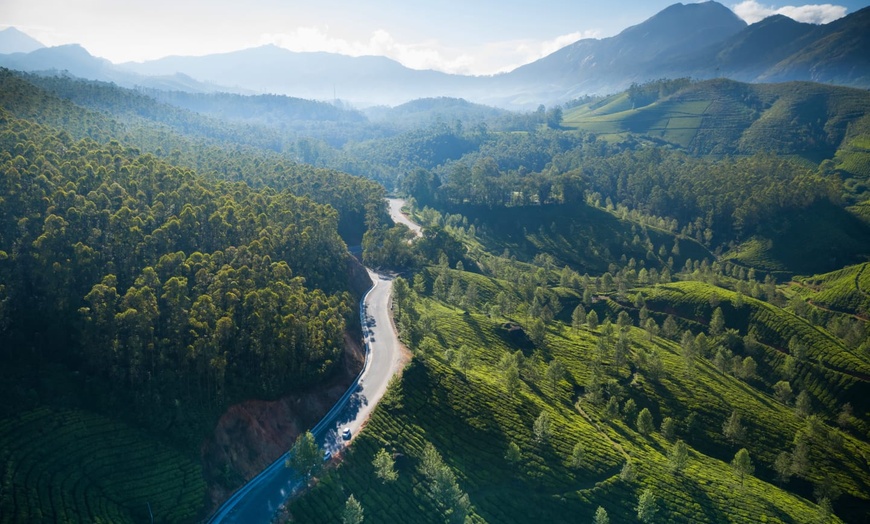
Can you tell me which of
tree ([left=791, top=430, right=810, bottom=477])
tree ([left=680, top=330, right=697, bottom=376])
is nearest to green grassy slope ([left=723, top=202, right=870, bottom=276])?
tree ([left=680, top=330, right=697, bottom=376])

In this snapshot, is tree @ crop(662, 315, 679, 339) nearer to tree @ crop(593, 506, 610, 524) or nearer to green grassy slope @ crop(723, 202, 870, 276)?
tree @ crop(593, 506, 610, 524)

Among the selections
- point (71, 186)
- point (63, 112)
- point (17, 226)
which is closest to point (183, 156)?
point (63, 112)

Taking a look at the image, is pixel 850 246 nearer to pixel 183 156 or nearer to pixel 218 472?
pixel 218 472

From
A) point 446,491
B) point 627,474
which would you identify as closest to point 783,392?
point 627,474

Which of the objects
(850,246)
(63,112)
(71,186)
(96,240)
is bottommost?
(850,246)

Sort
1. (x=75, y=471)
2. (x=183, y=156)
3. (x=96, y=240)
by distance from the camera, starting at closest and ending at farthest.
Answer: (x=75, y=471) → (x=96, y=240) → (x=183, y=156)

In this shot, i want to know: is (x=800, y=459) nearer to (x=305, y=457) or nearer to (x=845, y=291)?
(x=305, y=457)

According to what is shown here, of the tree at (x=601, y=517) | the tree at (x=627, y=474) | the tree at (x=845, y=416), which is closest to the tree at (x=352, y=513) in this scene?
the tree at (x=601, y=517)
